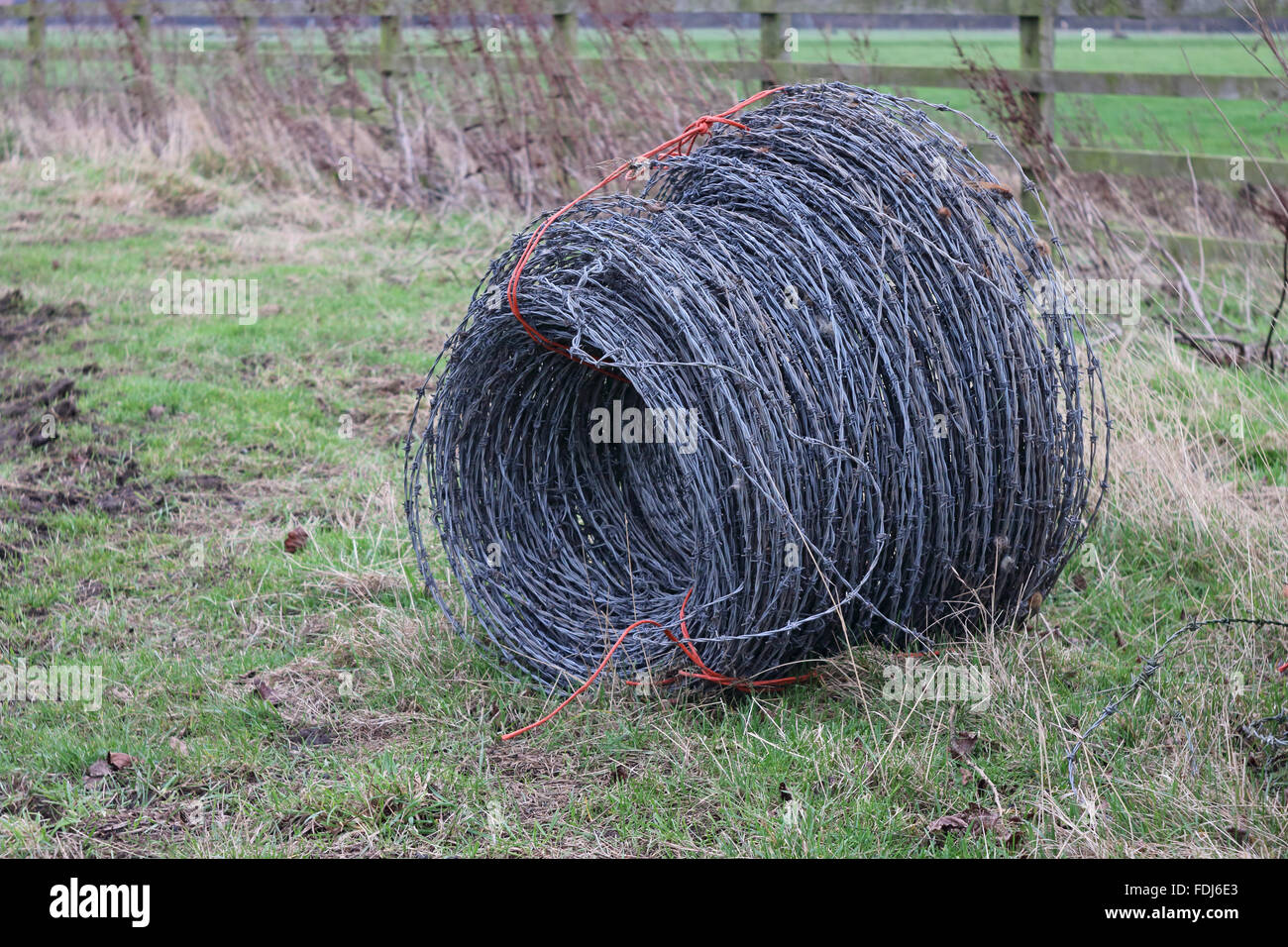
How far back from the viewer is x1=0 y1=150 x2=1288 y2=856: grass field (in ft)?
9.73

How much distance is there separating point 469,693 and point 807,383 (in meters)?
1.47

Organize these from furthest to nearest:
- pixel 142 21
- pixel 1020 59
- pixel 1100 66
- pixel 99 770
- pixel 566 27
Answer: pixel 1100 66 < pixel 142 21 < pixel 566 27 < pixel 1020 59 < pixel 99 770

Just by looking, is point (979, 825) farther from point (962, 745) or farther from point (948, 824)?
point (962, 745)

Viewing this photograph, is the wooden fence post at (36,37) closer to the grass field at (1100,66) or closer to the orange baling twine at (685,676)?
the grass field at (1100,66)

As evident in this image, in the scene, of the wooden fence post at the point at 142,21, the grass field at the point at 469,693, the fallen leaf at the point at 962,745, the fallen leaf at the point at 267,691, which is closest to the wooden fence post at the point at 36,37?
the wooden fence post at the point at 142,21

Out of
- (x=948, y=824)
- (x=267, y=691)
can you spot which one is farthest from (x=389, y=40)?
(x=948, y=824)

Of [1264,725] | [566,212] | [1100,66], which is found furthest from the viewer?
[1100,66]

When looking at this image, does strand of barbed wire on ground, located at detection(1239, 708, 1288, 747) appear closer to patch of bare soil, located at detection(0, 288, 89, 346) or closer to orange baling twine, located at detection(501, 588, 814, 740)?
orange baling twine, located at detection(501, 588, 814, 740)

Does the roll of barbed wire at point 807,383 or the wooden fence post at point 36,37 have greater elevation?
the wooden fence post at point 36,37

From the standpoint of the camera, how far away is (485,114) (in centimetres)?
970

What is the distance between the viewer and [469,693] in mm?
3619

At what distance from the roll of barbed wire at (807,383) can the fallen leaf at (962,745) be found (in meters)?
0.33

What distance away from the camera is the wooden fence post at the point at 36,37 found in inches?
533

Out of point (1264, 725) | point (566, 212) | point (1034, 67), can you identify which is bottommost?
point (1264, 725)
